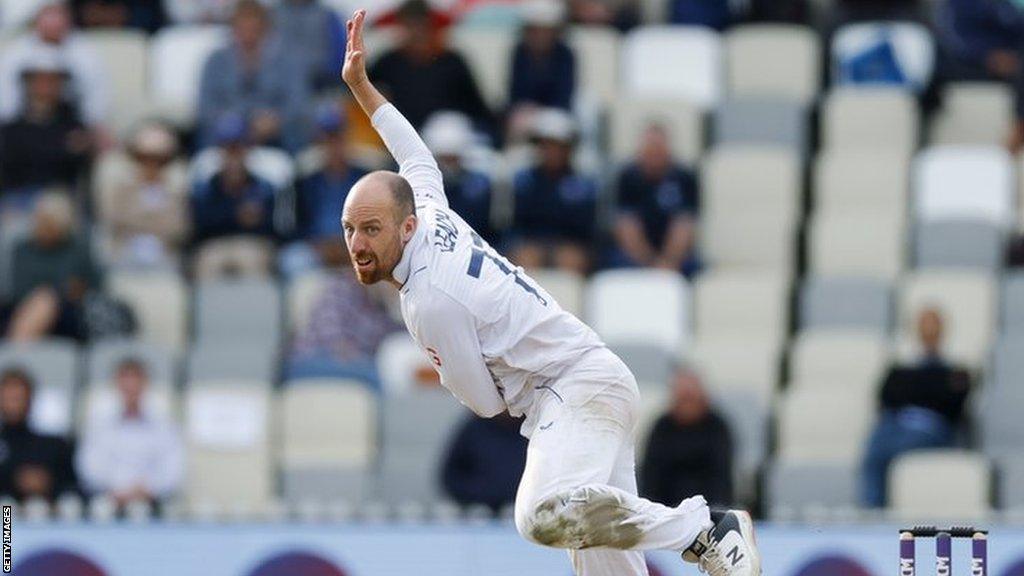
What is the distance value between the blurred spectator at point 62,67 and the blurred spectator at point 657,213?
3497 millimetres

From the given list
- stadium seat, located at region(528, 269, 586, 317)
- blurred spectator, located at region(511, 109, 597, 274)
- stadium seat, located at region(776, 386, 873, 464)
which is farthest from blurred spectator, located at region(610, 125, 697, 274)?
stadium seat, located at region(776, 386, 873, 464)

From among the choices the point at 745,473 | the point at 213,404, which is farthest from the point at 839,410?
the point at 213,404

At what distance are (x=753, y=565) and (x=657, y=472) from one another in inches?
199

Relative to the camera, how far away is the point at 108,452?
14.4 m

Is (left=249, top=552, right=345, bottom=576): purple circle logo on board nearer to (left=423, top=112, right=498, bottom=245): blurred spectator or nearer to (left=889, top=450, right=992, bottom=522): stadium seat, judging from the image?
(left=889, top=450, right=992, bottom=522): stadium seat

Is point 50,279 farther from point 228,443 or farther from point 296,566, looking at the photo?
point 296,566

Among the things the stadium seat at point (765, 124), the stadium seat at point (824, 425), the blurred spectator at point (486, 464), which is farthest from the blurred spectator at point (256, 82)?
the stadium seat at point (824, 425)

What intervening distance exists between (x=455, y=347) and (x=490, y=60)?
834 cm

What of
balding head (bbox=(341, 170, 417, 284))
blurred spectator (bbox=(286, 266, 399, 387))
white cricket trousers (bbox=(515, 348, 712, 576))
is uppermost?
balding head (bbox=(341, 170, 417, 284))

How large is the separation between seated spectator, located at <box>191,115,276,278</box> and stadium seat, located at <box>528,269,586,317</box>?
1782 millimetres

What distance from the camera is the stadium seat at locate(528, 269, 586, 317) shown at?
15102mm

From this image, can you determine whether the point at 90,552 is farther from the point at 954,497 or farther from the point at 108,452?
the point at 954,497

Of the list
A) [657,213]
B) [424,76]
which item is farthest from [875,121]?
[424,76]

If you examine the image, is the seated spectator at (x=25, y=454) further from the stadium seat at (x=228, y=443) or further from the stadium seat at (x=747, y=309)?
the stadium seat at (x=747, y=309)
